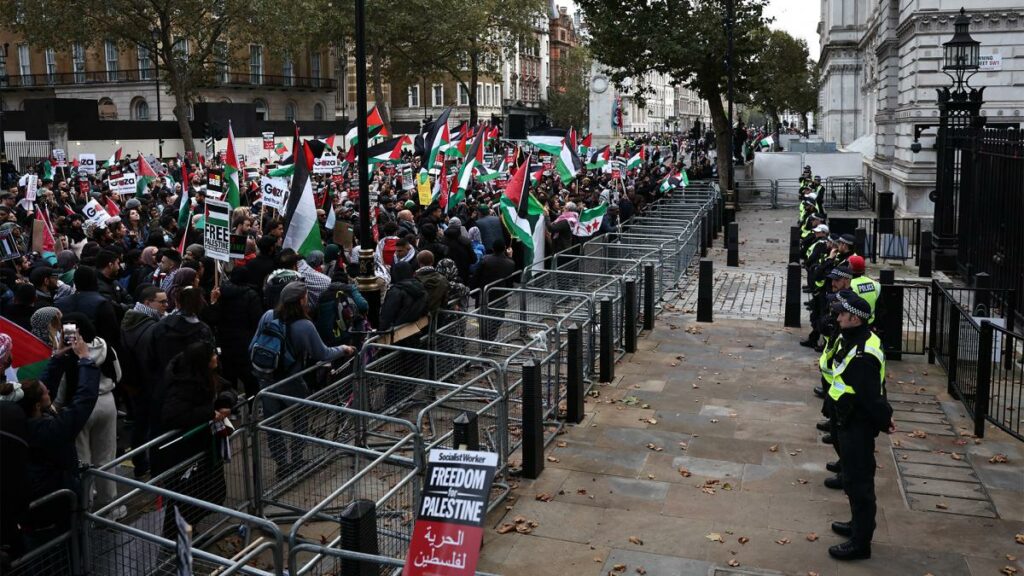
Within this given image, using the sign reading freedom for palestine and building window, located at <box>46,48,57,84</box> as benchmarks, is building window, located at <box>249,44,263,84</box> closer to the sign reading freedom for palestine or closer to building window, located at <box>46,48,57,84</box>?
building window, located at <box>46,48,57,84</box>

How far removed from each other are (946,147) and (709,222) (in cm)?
674

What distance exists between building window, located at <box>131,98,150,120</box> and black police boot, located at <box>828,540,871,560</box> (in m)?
69.5

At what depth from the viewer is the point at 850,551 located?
7168 mm

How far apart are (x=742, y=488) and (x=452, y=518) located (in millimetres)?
5057

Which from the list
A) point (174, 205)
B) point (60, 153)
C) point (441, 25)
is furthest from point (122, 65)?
point (174, 205)

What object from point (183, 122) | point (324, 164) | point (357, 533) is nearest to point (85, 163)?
point (324, 164)

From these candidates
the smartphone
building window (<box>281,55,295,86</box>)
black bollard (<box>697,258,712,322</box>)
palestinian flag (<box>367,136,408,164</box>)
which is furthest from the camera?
building window (<box>281,55,295,86</box>)

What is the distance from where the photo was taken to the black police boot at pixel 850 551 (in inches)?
282

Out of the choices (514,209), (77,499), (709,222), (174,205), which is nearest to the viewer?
(77,499)

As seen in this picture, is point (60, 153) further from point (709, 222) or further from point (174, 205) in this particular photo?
point (709, 222)

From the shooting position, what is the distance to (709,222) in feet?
84.1

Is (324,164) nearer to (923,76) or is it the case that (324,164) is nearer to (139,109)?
(923,76)

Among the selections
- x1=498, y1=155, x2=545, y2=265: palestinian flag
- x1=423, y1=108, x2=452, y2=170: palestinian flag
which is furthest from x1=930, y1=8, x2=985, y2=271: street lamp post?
x1=423, y1=108, x2=452, y2=170: palestinian flag

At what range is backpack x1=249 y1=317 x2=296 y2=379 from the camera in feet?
27.8
